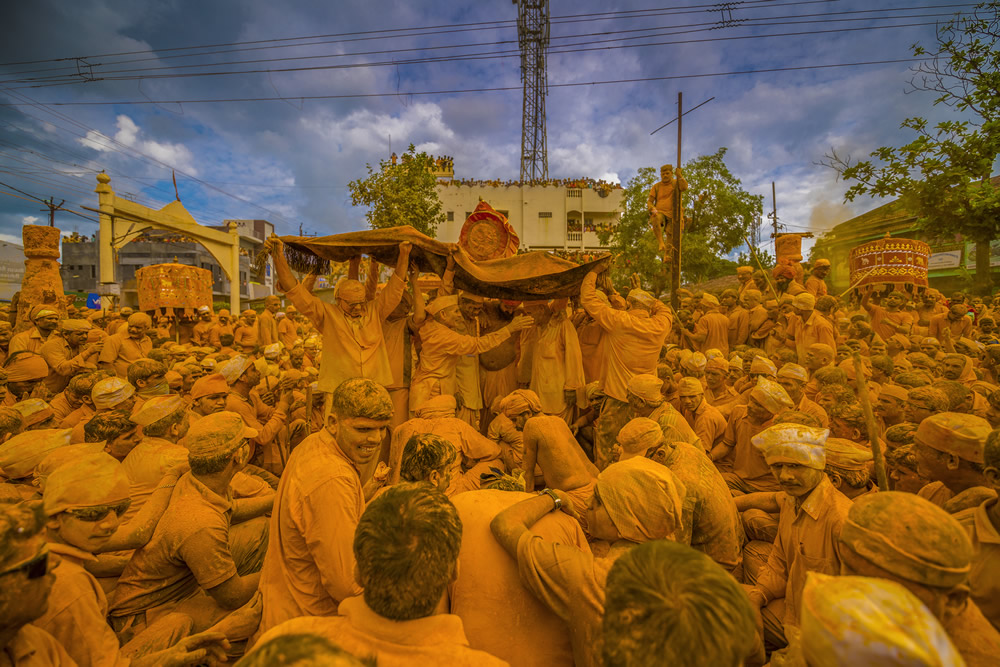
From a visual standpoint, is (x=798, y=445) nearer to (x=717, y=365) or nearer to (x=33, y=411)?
(x=717, y=365)

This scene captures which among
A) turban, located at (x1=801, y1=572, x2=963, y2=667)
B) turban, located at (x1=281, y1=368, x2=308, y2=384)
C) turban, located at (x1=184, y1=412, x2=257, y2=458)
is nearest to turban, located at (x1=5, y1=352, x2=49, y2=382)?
turban, located at (x1=281, y1=368, x2=308, y2=384)

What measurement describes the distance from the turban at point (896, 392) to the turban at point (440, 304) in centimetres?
492

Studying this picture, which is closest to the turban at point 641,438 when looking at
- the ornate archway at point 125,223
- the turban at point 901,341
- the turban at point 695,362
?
the turban at point 695,362

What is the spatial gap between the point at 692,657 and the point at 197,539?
8.84ft

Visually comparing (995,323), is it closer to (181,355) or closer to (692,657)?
(692,657)

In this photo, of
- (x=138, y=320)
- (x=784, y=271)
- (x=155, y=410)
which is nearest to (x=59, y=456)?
(x=155, y=410)

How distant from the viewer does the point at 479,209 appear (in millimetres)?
7375

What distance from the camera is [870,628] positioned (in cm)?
106

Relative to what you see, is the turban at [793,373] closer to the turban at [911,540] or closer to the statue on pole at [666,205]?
the turban at [911,540]

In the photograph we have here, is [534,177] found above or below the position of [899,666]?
above

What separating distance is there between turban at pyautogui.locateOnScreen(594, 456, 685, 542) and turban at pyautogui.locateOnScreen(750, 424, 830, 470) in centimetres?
91

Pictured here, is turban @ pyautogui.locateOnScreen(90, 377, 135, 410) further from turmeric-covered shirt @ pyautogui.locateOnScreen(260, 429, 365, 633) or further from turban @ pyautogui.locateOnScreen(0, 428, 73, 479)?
turmeric-covered shirt @ pyautogui.locateOnScreen(260, 429, 365, 633)

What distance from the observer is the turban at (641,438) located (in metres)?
3.07

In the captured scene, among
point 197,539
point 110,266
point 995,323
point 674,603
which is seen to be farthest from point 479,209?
point 110,266
